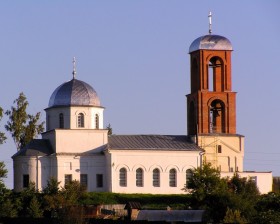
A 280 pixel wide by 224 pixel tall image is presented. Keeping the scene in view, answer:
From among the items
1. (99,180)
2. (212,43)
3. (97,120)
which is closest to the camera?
(99,180)

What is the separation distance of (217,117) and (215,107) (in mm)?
637

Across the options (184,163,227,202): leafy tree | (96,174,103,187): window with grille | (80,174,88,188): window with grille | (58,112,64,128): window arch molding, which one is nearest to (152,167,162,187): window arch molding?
(184,163,227,202): leafy tree

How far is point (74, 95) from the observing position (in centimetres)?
10050

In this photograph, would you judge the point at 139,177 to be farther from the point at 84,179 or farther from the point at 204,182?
the point at 204,182

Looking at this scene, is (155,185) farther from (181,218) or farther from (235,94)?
(181,218)

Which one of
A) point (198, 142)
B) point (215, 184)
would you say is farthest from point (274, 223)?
point (198, 142)

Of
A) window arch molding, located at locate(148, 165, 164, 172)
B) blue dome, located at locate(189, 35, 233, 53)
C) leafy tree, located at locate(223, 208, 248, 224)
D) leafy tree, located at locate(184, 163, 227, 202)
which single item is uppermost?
blue dome, located at locate(189, 35, 233, 53)

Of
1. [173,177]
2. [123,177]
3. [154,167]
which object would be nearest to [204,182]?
[173,177]

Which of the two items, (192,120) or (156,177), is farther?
(192,120)

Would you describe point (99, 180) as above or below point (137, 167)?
below

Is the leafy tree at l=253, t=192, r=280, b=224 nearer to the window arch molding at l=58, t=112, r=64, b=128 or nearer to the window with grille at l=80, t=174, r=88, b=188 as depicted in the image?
the window with grille at l=80, t=174, r=88, b=188

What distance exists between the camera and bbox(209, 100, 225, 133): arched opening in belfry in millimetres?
103062

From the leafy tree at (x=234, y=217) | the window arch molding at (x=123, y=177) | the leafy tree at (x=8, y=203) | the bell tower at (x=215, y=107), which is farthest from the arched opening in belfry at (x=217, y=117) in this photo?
the leafy tree at (x=234, y=217)

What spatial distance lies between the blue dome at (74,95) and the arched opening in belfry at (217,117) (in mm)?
7394
